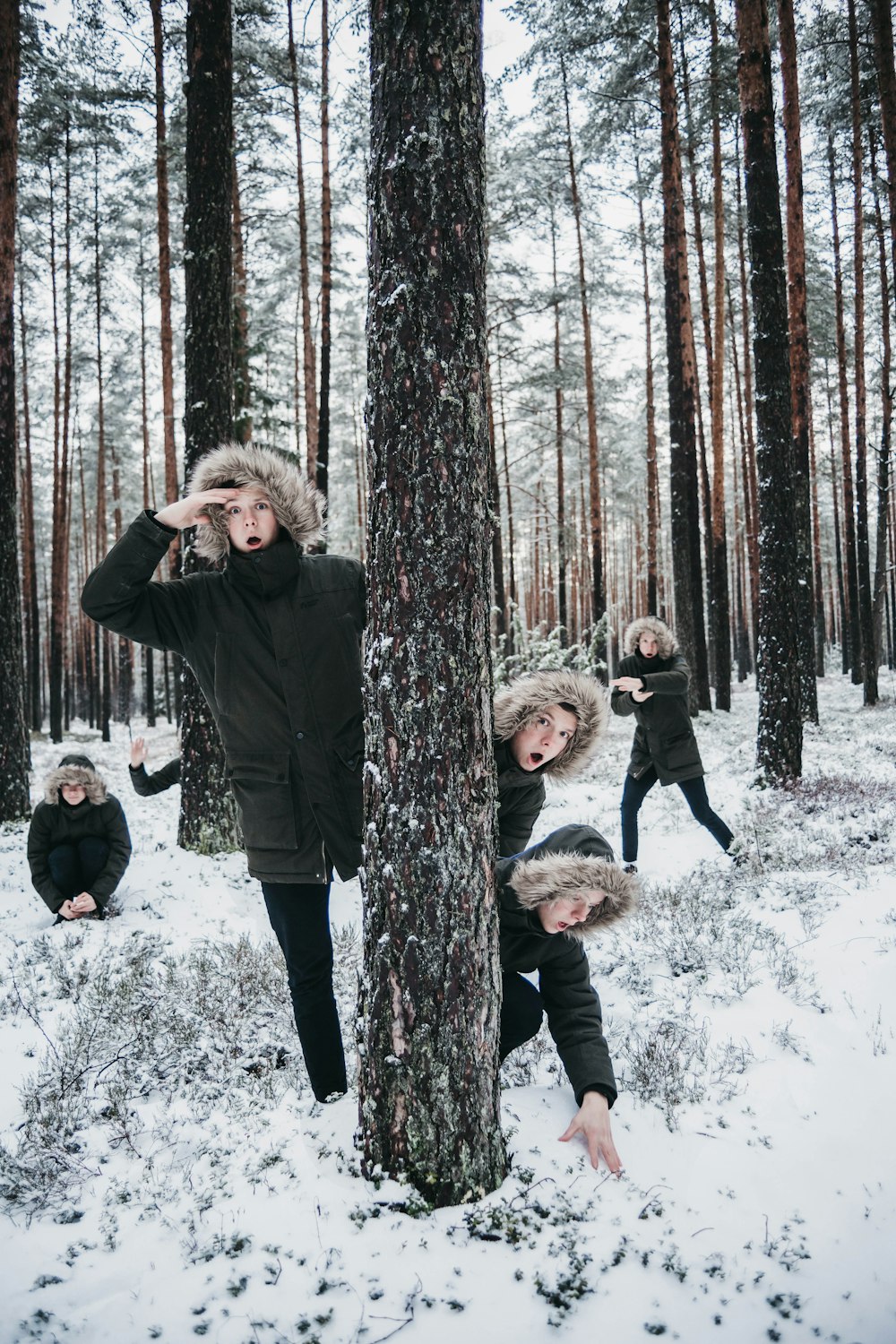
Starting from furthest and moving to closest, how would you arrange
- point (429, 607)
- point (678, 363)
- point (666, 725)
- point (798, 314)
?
point (678, 363) → point (798, 314) → point (666, 725) → point (429, 607)

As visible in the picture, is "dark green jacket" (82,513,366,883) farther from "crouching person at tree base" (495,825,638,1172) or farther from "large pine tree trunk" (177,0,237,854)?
"large pine tree trunk" (177,0,237,854)

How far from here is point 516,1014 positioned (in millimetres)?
2896

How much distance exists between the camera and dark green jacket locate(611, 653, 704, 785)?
19.6 ft

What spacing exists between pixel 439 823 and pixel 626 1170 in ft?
5.01

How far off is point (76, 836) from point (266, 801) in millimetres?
3401

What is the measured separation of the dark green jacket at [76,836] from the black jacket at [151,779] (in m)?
0.23

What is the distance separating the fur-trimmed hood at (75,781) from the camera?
526 centimetres

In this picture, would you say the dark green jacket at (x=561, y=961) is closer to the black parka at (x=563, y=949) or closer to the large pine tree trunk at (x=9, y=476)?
the black parka at (x=563, y=949)

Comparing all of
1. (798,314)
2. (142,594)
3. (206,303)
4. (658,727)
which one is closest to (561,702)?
(142,594)

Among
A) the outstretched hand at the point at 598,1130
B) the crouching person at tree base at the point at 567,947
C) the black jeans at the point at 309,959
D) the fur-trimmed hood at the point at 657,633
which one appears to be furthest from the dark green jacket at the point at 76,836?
the fur-trimmed hood at the point at 657,633

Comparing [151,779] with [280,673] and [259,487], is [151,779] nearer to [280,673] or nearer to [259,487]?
[280,673]

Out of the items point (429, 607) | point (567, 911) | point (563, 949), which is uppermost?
point (429, 607)

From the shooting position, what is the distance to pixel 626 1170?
2.67 m

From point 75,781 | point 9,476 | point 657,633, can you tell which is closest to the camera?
point 75,781
